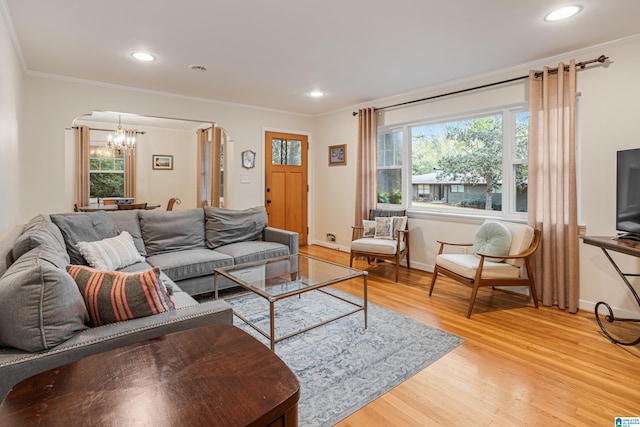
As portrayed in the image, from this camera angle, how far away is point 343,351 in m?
2.41

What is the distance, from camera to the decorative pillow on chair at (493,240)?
10.7 ft

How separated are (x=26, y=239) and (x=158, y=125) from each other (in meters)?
6.20

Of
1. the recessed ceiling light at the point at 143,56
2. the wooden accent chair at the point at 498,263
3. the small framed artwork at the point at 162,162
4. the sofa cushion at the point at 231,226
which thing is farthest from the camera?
the small framed artwork at the point at 162,162

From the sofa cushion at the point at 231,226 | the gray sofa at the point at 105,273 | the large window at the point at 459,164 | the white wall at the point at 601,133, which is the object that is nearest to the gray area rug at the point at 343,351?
the gray sofa at the point at 105,273

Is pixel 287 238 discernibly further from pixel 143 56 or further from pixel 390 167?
pixel 143 56

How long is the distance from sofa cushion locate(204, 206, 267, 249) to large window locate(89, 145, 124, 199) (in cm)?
449

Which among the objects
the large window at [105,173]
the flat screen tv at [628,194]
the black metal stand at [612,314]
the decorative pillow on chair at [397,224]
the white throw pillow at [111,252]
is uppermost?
the large window at [105,173]

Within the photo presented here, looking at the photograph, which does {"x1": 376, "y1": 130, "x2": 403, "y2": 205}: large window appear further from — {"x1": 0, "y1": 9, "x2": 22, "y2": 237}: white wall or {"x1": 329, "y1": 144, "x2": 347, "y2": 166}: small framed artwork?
{"x1": 0, "y1": 9, "x2": 22, "y2": 237}: white wall

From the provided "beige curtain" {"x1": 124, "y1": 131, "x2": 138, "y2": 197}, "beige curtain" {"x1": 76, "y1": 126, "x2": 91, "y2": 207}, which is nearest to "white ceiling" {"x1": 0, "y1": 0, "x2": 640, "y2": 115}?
"beige curtain" {"x1": 76, "y1": 126, "x2": 91, "y2": 207}

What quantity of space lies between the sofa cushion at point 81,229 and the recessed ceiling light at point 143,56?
5.12ft

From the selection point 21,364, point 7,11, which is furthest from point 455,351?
point 7,11

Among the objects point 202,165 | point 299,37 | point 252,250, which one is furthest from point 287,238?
point 202,165

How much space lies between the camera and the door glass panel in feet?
18.9

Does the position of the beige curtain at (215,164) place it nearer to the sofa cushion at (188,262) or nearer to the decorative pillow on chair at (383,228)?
the sofa cushion at (188,262)
